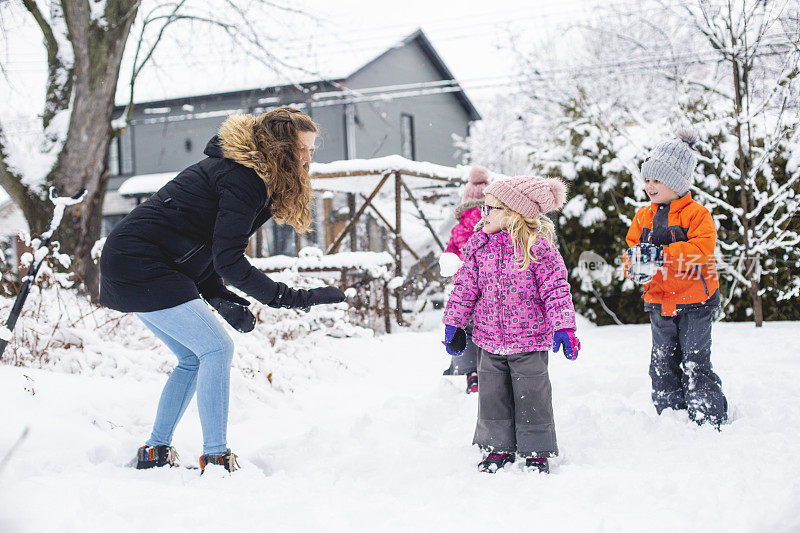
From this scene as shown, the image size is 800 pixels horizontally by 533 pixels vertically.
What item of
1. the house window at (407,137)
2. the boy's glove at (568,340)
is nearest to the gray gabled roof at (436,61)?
the house window at (407,137)

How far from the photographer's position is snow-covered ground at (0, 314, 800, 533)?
7.56ft

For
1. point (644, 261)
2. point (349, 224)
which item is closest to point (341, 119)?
point (349, 224)

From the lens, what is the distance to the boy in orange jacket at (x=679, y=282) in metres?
3.66

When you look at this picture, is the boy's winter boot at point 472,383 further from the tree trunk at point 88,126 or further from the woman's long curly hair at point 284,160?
the tree trunk at point 88,126

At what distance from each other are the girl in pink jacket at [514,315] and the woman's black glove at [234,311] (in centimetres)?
99

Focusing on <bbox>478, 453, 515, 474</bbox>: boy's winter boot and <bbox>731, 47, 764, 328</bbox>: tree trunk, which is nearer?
<bbox>478, 453, 515, 474</bbox>: boy's winter boot

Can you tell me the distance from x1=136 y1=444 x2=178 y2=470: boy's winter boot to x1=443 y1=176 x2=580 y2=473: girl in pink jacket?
143cm

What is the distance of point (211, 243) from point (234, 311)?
0.37 meters

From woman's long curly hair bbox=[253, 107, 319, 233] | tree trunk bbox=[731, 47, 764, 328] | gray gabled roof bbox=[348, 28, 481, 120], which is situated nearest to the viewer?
woman's long curly hair bbox=[253, 107, 319, 233]

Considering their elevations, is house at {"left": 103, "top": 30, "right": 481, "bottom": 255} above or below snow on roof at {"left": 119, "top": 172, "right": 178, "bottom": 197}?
above

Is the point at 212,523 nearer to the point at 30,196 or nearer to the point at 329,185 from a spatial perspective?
the point at 30,196

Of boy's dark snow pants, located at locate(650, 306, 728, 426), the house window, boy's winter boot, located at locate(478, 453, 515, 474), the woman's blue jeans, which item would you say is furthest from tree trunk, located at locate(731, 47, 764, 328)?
the house window

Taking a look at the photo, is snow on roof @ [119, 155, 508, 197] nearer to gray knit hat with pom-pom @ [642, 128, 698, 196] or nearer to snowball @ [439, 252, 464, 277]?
snowball @ [439, 252, 464, 277]

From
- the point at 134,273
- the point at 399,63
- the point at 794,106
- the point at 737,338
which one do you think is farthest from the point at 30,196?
the point at 399,63
